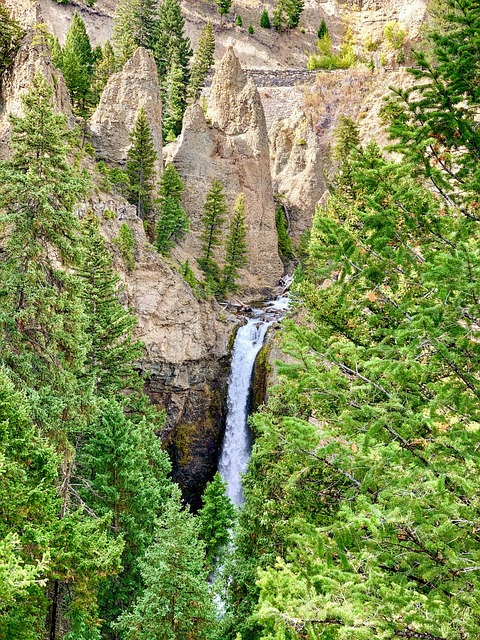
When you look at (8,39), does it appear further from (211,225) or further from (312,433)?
(312,433)

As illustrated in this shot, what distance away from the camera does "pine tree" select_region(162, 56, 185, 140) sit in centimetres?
4516

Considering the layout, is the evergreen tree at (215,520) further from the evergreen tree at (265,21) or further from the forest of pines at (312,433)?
the evergreen tree at (265,21)

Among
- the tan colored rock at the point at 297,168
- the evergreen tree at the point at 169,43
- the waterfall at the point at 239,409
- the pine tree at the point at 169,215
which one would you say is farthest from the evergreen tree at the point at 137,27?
the waterfall at the point at 239,409

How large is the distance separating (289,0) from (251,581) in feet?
259

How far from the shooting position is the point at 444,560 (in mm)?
4688

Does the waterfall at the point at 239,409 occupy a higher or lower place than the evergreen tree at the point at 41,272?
lower

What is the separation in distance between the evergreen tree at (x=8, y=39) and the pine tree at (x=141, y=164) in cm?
938

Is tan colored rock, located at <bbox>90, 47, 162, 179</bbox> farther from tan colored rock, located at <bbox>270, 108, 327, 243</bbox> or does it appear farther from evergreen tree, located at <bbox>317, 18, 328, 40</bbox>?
evergreen tree, located at <bbox>317, 18, 328, 40</bbox>

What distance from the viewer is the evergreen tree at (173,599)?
10703mm

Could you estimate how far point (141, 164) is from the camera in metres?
33.5

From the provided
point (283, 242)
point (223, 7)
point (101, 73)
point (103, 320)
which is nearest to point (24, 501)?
point (103, 320)

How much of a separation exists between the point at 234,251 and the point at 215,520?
68.5 feet

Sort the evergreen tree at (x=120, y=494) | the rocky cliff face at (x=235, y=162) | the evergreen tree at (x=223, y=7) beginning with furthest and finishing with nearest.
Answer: the evergreen tree at (x=223, y=7)
the rocky cliff face at (x=235, y=162)
the evergreen tree at (x=120, y=494)

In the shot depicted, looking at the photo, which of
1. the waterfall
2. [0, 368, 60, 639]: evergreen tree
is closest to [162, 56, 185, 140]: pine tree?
the waterfall
